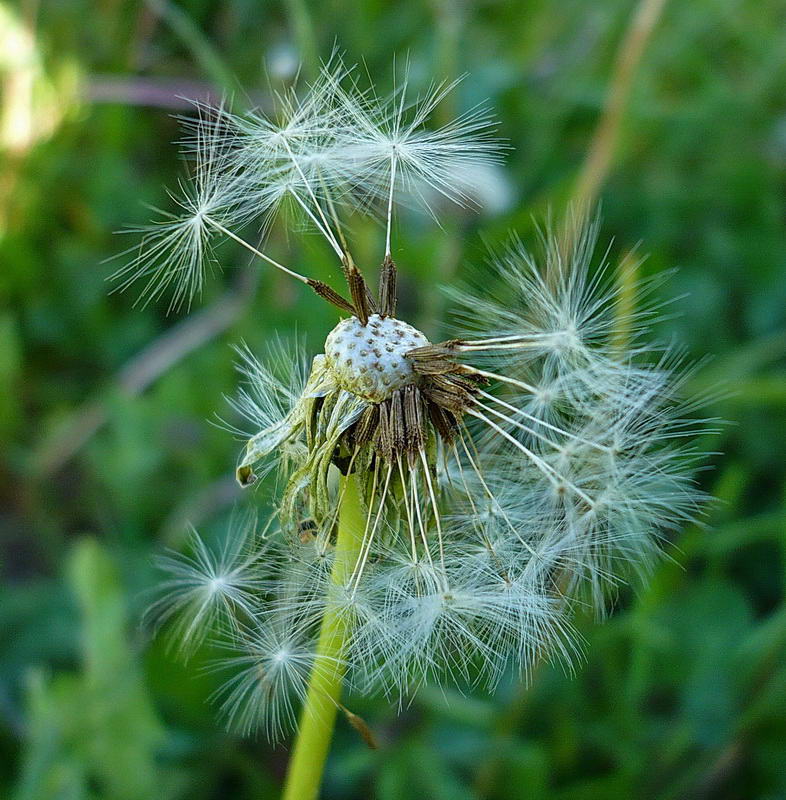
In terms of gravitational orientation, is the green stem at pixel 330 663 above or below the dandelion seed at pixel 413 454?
below

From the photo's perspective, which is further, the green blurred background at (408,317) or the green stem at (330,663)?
the green blurred background at (408,317)

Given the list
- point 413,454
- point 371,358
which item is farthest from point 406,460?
point 371,358

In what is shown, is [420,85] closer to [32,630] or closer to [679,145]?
[679,145]

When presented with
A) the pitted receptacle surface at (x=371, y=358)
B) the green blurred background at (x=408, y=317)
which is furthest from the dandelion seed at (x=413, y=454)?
the green blurred background at (x=408, y=317)

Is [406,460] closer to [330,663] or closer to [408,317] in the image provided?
[330,663]

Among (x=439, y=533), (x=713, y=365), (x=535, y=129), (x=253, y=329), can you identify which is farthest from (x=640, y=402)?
(x=535, y=129)

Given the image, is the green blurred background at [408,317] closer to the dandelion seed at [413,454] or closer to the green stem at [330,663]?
the dandelion seed at [413,454]

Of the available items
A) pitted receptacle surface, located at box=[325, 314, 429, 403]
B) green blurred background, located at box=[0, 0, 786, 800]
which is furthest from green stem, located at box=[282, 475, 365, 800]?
green blurred background, located at box=[0, 0, 786, 800]
